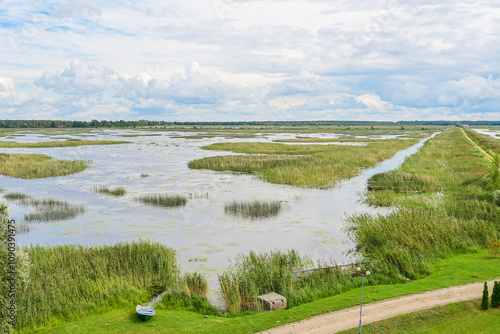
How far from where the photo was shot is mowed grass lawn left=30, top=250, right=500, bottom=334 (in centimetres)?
1323

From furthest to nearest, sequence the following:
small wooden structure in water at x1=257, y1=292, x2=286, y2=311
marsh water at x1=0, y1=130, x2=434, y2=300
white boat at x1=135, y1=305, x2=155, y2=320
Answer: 1. marsh water at x1=0, y1=130, x2=434, y2=300
2. small wooden structure in water at x1=257, y1=292, x2=286, y2=311
3. white boat at x1=135, y1=305, x2=155, y2=320

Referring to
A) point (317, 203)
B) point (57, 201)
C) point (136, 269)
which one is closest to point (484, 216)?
point (317, 203)

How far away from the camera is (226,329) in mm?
13133

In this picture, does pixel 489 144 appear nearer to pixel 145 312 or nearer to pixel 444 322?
pixel 444 322

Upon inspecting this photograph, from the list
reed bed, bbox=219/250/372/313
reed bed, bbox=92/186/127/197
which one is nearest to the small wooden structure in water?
reed bed, bbox=219/250/372/313

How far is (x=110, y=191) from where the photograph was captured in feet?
129

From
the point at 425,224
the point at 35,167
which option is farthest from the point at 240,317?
the point at 35,167

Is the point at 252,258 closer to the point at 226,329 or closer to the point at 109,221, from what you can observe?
the point at 226,329

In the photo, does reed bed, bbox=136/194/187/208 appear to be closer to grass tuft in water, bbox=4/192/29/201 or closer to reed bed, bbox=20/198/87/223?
reed bed, bbox=20/198/87/223

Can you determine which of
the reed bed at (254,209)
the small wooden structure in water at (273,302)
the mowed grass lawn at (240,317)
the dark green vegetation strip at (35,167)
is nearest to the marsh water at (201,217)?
the reed bed at (254,209)

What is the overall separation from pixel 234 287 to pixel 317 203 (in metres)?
20.0

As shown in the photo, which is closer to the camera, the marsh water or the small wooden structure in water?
the small wooden structure in water

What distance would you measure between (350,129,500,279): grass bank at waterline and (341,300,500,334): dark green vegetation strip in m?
4.01

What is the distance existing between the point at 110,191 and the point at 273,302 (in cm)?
2881
